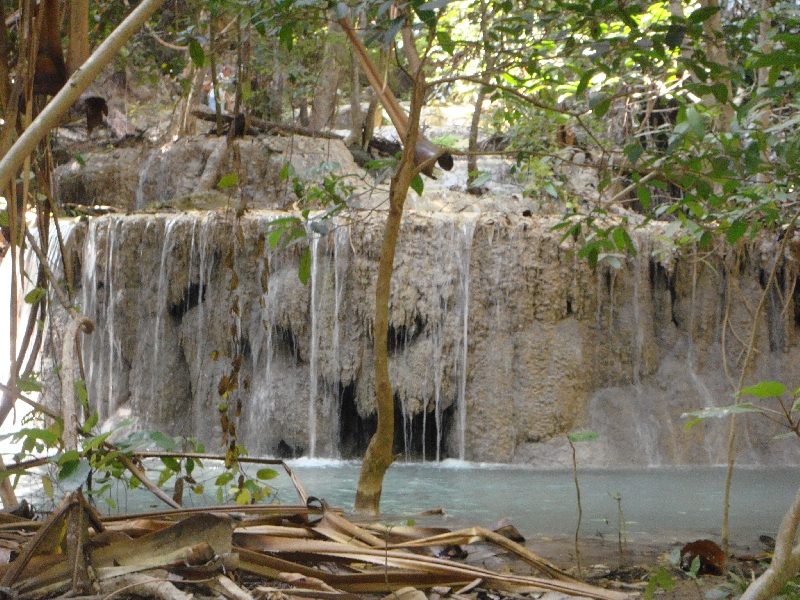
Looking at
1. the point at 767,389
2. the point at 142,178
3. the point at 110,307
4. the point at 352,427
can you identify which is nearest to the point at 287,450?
the point at 352,427

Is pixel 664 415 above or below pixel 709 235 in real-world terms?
below

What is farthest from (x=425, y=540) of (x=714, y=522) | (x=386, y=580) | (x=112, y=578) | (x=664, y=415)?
(x=664, y=415)

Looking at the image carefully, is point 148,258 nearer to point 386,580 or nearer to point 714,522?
point 714,522

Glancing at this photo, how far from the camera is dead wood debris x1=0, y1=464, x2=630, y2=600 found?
5.74 ft

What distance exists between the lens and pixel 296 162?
11.7 meters

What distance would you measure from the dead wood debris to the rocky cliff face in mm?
6930

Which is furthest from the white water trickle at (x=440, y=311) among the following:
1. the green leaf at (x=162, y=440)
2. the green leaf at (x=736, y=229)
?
the green leaf at (x=162, y=440)

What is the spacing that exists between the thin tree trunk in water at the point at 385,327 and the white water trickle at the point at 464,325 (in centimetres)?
531

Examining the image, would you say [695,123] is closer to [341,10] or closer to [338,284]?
[341,10]

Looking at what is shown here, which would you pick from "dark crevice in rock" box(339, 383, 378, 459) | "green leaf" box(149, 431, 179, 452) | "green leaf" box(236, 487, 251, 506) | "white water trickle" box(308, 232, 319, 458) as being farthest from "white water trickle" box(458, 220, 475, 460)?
"green leaf" box(149, 431, 179, 452)

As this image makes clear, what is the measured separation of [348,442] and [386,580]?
24.7ft

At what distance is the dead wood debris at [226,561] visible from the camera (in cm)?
175

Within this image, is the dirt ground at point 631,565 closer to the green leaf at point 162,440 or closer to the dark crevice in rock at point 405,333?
the green leaf at point 162,440

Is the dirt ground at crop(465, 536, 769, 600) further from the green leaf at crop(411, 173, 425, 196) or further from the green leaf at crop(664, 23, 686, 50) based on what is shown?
the green leaf at crop(664, 23, 686, 50)
